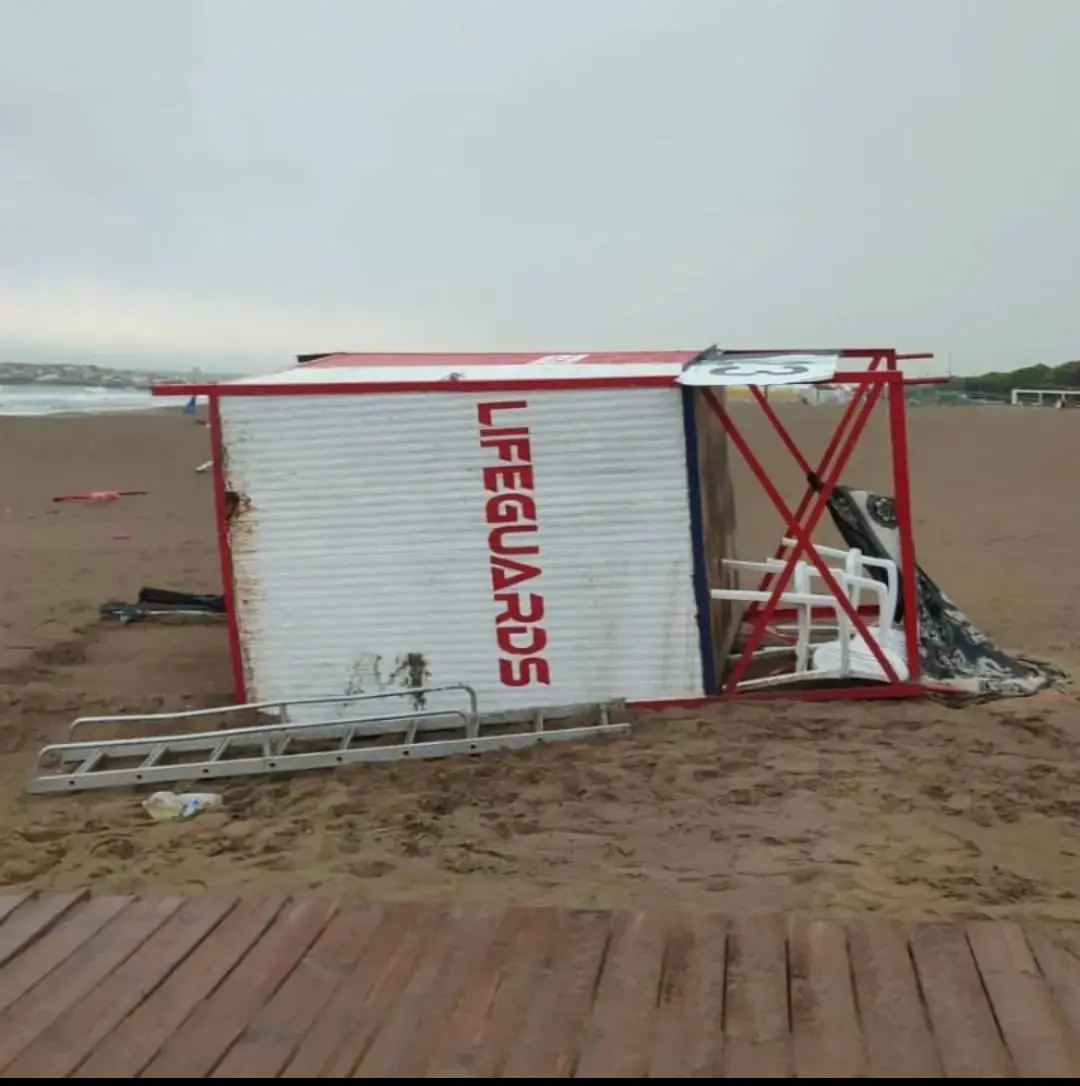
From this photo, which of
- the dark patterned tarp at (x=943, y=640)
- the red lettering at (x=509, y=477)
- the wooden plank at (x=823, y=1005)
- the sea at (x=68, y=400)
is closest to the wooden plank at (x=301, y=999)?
the wooden plank at (x=823, y=1005)

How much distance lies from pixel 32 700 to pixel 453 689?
2.73 metres

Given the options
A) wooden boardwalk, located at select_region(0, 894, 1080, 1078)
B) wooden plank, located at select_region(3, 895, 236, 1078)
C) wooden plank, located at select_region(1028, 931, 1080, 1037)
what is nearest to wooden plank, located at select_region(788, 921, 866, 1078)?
wooden boardwalk, located at select_region(0, 894, 1080, 1078)

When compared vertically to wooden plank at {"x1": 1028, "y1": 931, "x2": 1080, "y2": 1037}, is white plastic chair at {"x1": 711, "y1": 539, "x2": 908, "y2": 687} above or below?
above

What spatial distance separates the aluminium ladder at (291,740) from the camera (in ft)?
20.5

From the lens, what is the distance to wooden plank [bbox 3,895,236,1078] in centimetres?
333

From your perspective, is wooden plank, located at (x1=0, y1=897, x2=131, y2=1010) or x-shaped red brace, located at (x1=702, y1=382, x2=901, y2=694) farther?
x-shaped red brace, located at (x1=702, y1=382, x2=901, y2=694)

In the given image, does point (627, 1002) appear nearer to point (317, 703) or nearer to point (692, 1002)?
point (692, 1002)

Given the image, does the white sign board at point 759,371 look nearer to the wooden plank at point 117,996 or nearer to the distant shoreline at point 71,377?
the wooden plank at point 117,996

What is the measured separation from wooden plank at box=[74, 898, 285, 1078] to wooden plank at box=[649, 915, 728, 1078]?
1307 millimetres

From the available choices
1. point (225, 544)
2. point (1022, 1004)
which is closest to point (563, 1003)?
point (1022, 1004)

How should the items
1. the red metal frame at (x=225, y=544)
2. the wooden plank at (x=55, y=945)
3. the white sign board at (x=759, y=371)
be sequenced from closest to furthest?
the wooden plank at (x=55, y=945)
the white sign board at (x=759, y=371)
the red metal frame at (x=225, y=544)

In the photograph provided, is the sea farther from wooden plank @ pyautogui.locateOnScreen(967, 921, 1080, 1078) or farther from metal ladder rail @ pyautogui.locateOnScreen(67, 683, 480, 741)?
wooden plank @ pyautogui.locateOnScreen(967, 921, 1080, 1078)

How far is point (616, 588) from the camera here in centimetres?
684

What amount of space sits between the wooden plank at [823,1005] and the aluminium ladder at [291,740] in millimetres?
2655
